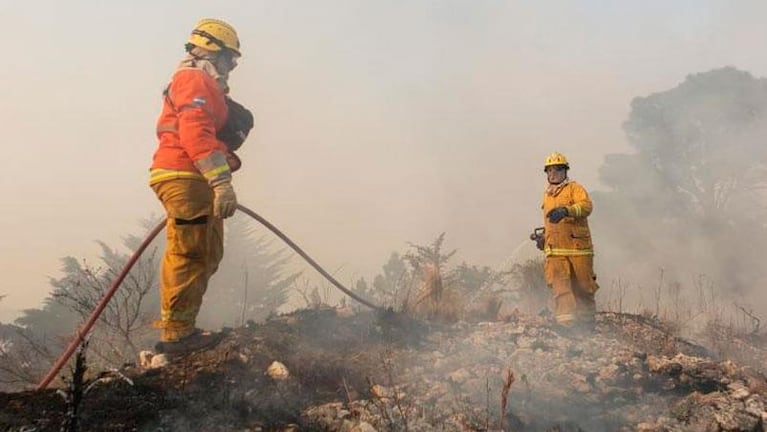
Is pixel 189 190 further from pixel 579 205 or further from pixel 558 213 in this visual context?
pixel 579 205

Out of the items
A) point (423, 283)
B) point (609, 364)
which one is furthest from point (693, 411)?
point (423, 283)

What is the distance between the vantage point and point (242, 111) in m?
4.07

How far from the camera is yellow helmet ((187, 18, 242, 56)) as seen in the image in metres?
3.85

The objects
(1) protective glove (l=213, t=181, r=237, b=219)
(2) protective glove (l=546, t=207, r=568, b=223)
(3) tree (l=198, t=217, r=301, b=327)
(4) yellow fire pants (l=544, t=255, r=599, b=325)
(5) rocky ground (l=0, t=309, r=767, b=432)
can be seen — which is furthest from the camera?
(3) tree (l=198, t=217, r=301, b=327)

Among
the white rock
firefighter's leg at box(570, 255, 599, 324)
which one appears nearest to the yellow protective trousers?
the white rock

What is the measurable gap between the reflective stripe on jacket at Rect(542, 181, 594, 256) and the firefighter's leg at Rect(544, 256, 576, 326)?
0.10 meters

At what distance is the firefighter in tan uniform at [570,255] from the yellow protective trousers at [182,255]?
133 inches

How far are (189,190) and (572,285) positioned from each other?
3912 mm

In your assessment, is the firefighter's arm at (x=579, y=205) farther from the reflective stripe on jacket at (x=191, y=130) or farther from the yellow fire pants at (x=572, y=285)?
the reflective stripe on jacket at (x=191, y=130)

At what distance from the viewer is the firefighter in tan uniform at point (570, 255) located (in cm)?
546

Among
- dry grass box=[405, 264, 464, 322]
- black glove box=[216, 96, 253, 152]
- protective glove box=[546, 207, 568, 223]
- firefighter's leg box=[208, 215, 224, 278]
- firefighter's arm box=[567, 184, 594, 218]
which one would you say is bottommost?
dry grass box=[405, 264, 464, 322]

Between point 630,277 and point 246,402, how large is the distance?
19.4 meters

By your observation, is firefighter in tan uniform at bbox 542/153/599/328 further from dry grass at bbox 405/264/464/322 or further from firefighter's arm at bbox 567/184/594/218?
dry grass at bbox 405/264/464/322

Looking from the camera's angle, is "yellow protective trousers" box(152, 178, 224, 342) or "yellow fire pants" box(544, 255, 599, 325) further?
"yellow fire pants" box(544, 255, 599, 325)
